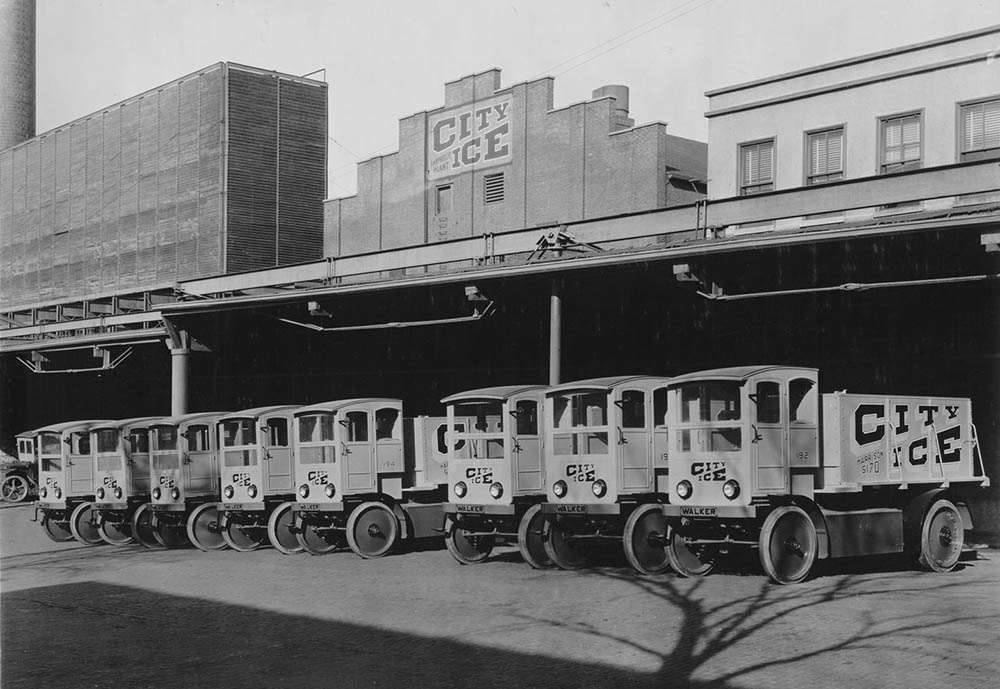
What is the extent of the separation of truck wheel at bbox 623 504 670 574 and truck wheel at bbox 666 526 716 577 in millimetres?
229

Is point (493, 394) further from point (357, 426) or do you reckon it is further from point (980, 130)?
point (980, 130)

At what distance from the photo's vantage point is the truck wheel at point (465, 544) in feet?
60.2

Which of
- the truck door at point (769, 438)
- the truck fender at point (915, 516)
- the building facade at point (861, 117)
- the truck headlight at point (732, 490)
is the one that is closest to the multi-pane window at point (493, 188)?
the building facade at point (861, 117)

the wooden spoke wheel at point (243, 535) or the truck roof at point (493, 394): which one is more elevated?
the truck roof at point (493, 394)

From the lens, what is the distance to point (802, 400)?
1555 centimetres

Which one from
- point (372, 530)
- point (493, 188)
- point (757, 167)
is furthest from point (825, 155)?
point (493, 188)

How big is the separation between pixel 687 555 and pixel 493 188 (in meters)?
27.1

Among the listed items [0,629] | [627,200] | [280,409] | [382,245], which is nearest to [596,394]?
[280,409]

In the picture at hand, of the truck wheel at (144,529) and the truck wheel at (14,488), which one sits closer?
the truck wheel at (144,529)

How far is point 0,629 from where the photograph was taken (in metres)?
13.9

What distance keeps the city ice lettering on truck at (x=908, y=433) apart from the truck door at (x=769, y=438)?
1.18m

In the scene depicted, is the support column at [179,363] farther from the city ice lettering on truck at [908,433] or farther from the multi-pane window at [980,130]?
the multi-pane window at [980,130]

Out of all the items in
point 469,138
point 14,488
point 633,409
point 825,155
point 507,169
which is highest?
point 469,138

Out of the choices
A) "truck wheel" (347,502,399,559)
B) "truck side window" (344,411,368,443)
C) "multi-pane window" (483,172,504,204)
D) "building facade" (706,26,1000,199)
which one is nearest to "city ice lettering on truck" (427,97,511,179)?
"multi-pane window" (483,172,504,204)
